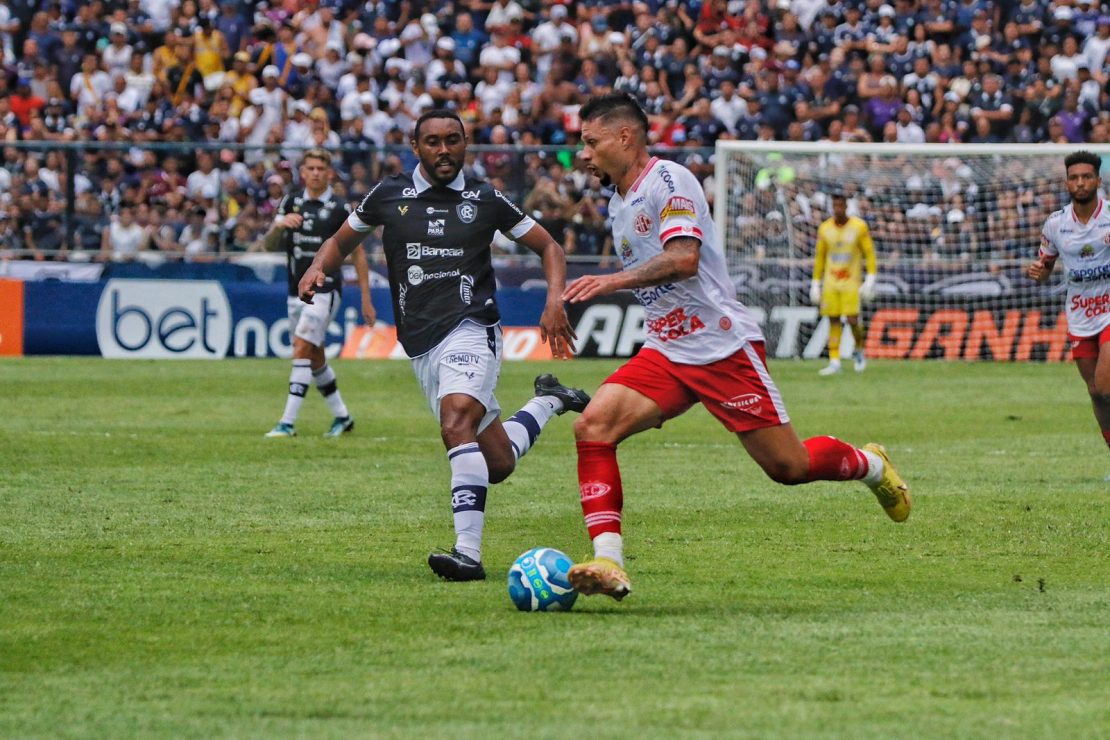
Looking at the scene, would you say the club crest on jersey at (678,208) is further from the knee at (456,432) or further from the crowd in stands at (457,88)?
the crowd in stands at (457,88)

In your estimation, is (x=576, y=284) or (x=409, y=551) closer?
(x=576, y=284)

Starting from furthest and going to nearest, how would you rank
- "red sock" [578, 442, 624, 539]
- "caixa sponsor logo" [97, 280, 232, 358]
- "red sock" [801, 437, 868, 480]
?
1. "caixa sponsor logo" [97, 280, 232, 358]
2. "red sock" [801, 437, 868, 480]
3. "red sock" [578, 442, 624, 539]

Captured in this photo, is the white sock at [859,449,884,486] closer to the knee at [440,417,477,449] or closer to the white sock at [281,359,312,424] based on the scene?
the knee at [440,417,477,449]

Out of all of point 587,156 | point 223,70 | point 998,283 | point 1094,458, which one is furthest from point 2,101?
point 587,156

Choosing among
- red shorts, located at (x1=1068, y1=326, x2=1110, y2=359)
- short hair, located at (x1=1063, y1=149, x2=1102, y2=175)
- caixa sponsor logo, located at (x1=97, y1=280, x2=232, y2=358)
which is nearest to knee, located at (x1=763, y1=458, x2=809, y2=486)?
red shorts, located at (x1=1068, y1=326, x2=1110, y2=359)

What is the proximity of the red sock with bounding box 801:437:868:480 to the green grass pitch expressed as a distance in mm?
513

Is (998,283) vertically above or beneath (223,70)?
beneath

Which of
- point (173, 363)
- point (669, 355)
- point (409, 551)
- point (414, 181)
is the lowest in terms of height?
point (173, 363)

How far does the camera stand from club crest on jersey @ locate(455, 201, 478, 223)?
9383 millimetres

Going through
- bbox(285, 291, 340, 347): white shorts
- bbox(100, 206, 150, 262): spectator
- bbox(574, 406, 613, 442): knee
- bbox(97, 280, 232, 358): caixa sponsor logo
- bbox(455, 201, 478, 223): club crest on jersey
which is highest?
bbox(455, 201, 478, 223): club crest on jersey

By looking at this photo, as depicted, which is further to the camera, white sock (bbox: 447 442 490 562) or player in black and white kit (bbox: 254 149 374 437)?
player in black and white kit (bbox: 254 149 374 437)

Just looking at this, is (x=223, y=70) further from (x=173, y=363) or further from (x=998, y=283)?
(x=998, y=283)

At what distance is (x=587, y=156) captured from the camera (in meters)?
8.27

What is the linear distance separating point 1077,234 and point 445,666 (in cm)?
818
